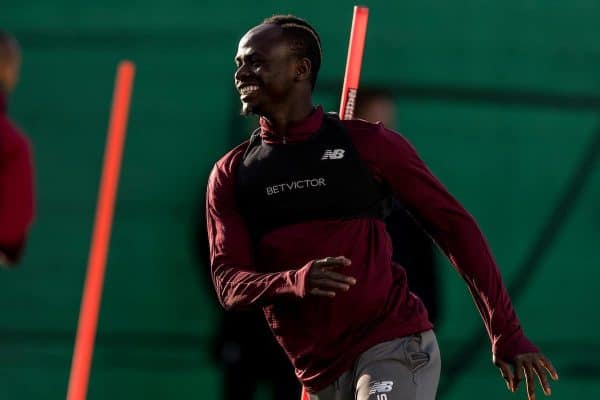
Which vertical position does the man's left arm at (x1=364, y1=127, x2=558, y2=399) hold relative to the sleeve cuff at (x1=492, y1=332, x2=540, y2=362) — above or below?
above

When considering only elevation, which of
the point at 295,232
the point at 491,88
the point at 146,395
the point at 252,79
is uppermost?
the point at 491,88

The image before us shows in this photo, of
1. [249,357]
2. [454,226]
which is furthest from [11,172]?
[249,357]

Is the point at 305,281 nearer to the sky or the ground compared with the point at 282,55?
nearer to the ground

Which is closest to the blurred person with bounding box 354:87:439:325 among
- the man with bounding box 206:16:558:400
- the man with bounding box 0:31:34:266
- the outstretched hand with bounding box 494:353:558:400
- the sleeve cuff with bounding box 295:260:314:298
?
the man with bounding box 206:16:558:400

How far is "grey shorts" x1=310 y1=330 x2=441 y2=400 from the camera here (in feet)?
12.5

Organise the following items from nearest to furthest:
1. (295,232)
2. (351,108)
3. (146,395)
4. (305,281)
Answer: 1. (305,281)
2. (295,232)
3. (351,108)
4. (146,395)

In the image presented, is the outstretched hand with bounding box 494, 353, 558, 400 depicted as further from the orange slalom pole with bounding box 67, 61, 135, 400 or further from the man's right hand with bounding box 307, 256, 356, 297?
the orange slalom pole with bounding box 67, 61, 135, 400

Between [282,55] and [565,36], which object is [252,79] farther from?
[565,36]

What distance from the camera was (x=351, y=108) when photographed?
4.39 metres

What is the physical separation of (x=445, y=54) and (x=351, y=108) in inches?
100

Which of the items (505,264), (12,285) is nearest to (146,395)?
(12,285)

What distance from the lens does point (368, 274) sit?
12.7 feet

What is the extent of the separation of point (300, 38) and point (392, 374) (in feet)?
3.32

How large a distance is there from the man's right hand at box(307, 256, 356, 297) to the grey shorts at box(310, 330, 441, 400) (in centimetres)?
35
